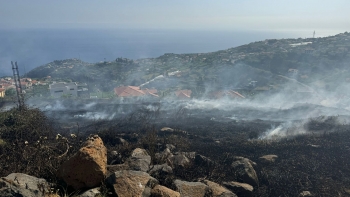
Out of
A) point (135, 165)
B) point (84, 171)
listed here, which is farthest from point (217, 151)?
point (84, 171)

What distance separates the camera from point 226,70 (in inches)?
2328

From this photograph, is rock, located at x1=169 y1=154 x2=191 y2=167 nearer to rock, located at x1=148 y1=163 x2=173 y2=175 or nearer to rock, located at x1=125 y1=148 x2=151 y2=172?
rock, located at x1=148 y1=163 x2=173 y2=175

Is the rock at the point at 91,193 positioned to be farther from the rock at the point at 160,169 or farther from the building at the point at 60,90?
the building at the point at 60,90

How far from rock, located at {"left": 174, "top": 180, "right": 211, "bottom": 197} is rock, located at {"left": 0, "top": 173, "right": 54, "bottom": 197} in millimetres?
2481

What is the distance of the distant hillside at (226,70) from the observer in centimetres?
5119

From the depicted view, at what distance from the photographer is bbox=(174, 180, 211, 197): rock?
561cm

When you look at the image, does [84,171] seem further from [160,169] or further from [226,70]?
[226,70]

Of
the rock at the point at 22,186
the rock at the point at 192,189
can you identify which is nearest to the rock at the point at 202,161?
the rock at the point at 192,189

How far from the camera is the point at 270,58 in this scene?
61.3 metres

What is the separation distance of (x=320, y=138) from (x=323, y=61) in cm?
4929

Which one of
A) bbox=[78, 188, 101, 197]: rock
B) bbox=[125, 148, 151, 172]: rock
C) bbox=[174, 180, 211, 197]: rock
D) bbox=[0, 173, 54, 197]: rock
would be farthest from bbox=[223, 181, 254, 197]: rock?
bbox=[0, 173, 54, 197]: rock

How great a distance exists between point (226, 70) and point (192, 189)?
181 ft

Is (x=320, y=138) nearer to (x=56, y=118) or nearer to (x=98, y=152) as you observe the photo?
(x=98, y=152)

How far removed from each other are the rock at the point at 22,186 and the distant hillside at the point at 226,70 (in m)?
42.2
